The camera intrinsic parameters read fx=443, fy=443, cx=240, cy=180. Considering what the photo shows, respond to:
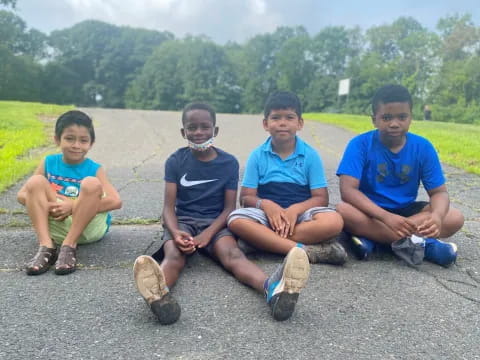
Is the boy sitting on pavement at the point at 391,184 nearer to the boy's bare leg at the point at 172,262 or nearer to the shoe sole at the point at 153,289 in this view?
the boy's bare leg at the point at 172,262

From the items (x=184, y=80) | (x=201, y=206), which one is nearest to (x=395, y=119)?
(x=201, y=206)

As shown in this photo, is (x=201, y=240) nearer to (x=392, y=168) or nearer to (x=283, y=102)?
(x=283, y=102)

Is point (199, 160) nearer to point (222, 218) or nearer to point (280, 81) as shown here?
point (222, 218)

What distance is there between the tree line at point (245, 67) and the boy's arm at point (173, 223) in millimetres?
35687

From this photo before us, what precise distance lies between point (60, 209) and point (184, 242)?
893 mm

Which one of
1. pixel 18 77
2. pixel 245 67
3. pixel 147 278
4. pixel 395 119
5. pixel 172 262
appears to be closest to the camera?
pixel 147 278

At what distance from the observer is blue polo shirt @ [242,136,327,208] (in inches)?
130

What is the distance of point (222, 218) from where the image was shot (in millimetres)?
3107

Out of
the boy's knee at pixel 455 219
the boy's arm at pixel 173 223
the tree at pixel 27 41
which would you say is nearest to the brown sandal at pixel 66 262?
the boy's arm at pixel 173 223

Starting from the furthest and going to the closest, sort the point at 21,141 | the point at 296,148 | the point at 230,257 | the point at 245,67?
the point at 245,67
the point at 21,141
the point at 296,148
the point at 230,257

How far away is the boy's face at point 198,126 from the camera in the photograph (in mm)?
3170

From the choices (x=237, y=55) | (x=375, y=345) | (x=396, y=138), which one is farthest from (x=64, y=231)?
(x=237, y=55)

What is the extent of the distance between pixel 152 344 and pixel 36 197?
1497 millimetres

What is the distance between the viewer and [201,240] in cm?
292
